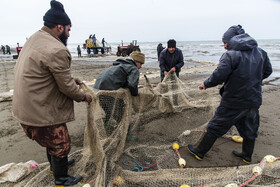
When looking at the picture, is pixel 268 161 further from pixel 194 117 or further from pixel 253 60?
pixel 194 117

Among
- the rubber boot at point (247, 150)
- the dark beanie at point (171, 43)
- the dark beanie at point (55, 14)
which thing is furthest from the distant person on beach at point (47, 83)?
the dark beanie at point (171, 43)

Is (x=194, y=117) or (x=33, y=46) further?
(x=194, y=117)

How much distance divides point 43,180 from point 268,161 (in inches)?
111

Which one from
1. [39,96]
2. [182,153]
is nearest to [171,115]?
[182,153]

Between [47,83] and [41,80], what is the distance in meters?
0.06

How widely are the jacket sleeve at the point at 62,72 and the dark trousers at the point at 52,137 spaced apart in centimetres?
38

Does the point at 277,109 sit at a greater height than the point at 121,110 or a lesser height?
lesser

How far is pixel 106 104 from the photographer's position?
8.39 ft

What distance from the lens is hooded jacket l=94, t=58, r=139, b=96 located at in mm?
2510

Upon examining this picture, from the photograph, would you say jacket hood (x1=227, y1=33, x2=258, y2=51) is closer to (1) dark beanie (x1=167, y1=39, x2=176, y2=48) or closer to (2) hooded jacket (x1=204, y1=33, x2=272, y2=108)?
(2) hooded jacket (x1=204, y1=33, x2=272, y2=108)

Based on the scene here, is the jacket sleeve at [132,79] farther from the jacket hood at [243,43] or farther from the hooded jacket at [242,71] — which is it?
the jacket hood at [243,43]

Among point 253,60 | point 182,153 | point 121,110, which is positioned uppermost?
point 253,60

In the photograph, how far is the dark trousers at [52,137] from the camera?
67.8 inches

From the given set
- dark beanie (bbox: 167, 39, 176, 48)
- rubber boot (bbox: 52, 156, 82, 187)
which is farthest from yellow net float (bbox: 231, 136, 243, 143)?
rubber boot (bbox: 52, 156, 82, 187)
